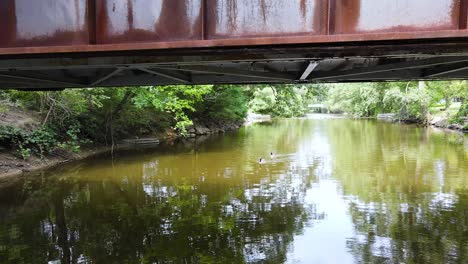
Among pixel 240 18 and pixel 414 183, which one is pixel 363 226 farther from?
pixel 240 18

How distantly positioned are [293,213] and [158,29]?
8.11 m

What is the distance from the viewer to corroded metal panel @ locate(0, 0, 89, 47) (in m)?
6.34

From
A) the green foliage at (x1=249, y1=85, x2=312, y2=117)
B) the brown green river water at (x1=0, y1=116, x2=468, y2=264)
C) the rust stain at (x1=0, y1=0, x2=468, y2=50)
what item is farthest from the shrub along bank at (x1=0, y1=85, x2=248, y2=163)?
the green foliage at (x1=249, y1=85, x2=312, y2=117)

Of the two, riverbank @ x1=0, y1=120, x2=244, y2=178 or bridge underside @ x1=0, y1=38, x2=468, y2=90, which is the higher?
bridge underside @ x1=0, y1=38, x2=468, y2=90

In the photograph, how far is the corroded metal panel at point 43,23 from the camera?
6.34 m

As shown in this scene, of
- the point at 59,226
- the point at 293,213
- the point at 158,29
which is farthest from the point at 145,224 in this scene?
the point at 158,29

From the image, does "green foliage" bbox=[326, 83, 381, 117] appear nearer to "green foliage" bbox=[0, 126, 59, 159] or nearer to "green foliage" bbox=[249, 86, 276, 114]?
"green foliage" bbox=[249, 86, 276, 114]

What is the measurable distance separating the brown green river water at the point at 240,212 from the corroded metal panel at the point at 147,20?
5200 mm

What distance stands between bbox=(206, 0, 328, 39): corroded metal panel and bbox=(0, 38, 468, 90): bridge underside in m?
0.27

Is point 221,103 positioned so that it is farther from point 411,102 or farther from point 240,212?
point 240,212

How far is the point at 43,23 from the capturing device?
6457 millimetres

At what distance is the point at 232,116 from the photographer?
47.6m

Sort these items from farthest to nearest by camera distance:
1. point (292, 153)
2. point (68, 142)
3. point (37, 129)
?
point (292, 153) < point (68, 142) < point (37, 129)

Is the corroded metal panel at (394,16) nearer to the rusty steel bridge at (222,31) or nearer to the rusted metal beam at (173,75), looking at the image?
the rusty steel bridge at (222,31)
